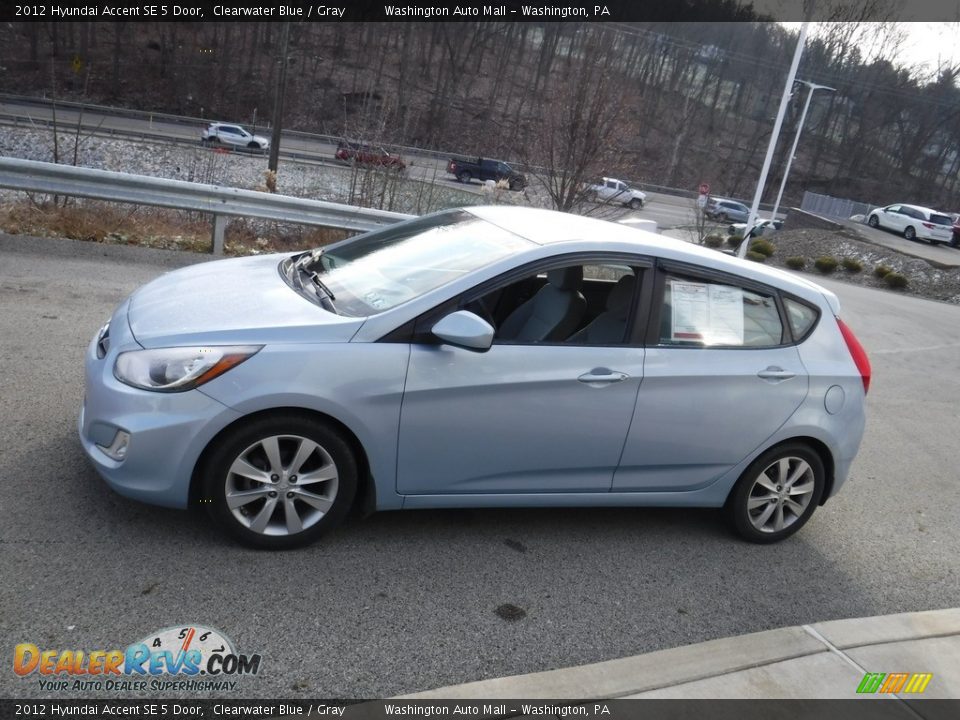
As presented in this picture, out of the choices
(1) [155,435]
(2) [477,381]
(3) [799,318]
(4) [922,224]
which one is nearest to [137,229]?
(1) [155,435]

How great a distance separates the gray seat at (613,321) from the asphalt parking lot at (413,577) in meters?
1.09

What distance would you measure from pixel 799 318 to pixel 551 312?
4.83 ft

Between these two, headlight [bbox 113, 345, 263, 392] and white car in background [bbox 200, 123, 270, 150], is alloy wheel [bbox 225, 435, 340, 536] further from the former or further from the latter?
white car in background [bbox 200, 123, 270, 150]

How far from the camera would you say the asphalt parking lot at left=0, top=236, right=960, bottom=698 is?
3.19 meters

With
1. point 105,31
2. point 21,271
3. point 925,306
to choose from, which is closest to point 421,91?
point 105,31

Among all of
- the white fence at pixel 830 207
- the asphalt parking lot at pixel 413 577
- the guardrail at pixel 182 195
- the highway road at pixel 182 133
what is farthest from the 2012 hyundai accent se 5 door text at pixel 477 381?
the white fence at pixel 830 207

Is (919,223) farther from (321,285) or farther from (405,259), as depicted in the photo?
(321,285)

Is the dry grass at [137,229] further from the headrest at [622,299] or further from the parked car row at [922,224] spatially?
the parked car row at [922,224]

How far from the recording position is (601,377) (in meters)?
4.15

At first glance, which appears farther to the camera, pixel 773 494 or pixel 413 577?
pixel 773 494

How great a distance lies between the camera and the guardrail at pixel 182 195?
9750 mm

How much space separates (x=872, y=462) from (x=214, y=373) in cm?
524

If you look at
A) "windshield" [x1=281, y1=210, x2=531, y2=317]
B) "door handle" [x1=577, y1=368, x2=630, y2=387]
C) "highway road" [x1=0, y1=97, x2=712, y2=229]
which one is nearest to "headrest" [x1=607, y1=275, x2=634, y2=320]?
"door handle" [x1=577, y1=368, x2=630, y2=387]

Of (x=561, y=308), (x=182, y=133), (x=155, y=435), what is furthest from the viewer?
(x=182, y=133)
